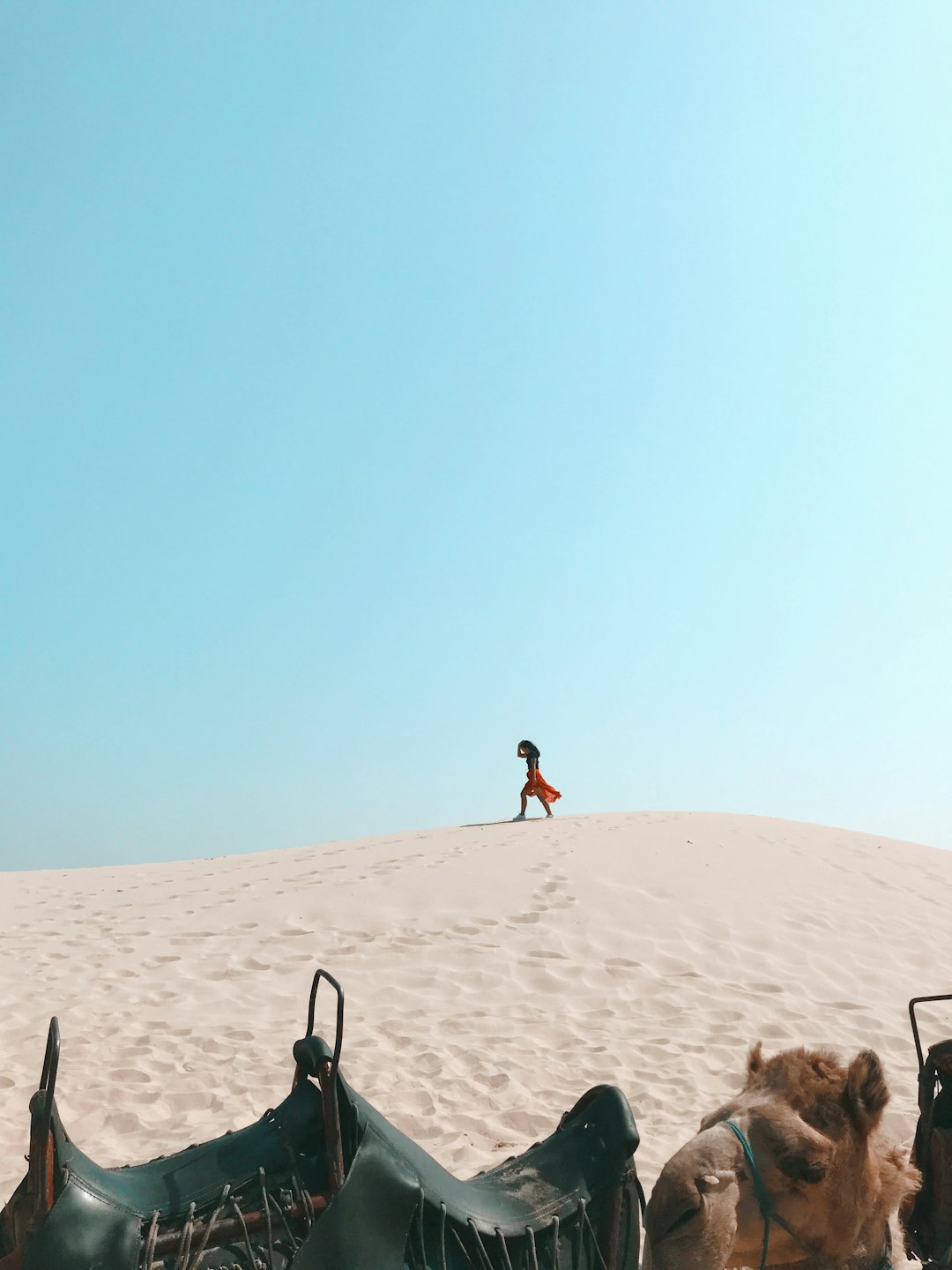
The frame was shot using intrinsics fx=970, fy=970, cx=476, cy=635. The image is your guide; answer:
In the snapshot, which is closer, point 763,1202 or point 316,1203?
point 316,1203

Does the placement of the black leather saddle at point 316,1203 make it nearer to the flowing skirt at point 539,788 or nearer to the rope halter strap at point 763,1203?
the rope halter strap at point 763,1203

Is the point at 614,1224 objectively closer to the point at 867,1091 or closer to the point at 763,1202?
the point at 763,1202

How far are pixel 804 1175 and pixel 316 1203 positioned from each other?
127 centimetres

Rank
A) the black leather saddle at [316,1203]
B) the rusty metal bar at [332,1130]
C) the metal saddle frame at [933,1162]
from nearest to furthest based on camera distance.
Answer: the black leather saddle at [316,1203] < the rusty metal bar at [332,1130] < the metal saddle frame at [933,1162]

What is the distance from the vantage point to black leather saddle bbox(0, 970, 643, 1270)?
2039 millimetres

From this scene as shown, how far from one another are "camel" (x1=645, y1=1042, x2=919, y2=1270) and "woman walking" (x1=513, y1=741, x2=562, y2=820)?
16.4 m

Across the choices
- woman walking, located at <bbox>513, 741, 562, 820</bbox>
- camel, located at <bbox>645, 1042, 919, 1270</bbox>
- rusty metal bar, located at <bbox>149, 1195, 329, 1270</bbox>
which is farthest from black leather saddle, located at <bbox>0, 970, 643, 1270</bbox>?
woman walking, located at <bbox>513, 741, 562, 820</bbox>

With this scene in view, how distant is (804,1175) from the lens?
2539mm

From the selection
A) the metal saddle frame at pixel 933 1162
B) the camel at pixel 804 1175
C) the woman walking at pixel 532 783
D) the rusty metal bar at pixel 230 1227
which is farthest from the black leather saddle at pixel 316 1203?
the woman walking at pixel 532 783

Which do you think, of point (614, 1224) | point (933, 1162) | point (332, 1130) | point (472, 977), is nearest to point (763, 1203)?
point (614, 1224)

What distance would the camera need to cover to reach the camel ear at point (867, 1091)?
2.58 m

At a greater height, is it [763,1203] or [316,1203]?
[316,1203]

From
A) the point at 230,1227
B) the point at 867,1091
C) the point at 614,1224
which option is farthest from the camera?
the point at 867,1091

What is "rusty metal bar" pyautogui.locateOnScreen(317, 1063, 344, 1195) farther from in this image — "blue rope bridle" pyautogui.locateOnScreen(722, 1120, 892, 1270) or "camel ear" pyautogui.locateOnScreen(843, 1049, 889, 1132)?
"camel ear" pyautogui.locateOnScreen(843, 1049, 889, 1132)
